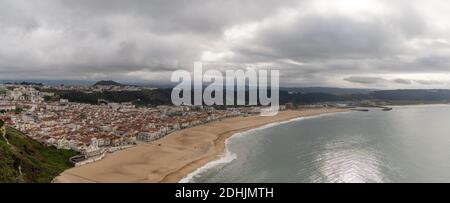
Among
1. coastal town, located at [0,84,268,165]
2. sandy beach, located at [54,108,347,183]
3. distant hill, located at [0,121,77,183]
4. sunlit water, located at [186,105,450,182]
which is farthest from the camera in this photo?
coastal town, located at [0,84,268,165]

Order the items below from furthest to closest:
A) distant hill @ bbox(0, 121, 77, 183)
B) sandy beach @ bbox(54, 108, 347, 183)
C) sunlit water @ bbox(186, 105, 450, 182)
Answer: sunlit water @ bbox(186, 105, 450, 182) < sandy beach @ bbox(54, 108, 347, 183) < distant hill @ bbox(0, 121, 77, 183)

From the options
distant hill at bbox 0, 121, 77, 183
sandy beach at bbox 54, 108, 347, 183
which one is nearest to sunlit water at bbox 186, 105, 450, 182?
sandy beach at bbox 54, 108, 347, 183

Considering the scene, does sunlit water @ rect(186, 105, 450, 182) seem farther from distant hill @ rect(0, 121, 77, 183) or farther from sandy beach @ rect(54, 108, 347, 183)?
distant hill @ rect(0, 121, 77, 183)

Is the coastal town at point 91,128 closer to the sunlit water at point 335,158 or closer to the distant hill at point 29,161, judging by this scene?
the distant hill at point 29,161

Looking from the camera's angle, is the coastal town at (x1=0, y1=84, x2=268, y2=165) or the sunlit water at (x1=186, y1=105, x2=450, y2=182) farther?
the coastal town at (x1=0, y1=84, x2=268, y2=165)

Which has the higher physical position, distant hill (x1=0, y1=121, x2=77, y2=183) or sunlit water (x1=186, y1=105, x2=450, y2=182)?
distant hill (x1=0, y1=121, x2=77, y2=183)

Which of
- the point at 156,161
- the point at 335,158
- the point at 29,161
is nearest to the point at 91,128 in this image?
the point at 156,161

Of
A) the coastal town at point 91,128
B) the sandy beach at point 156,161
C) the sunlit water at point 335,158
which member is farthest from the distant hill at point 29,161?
the sunlit water at point 335,158
